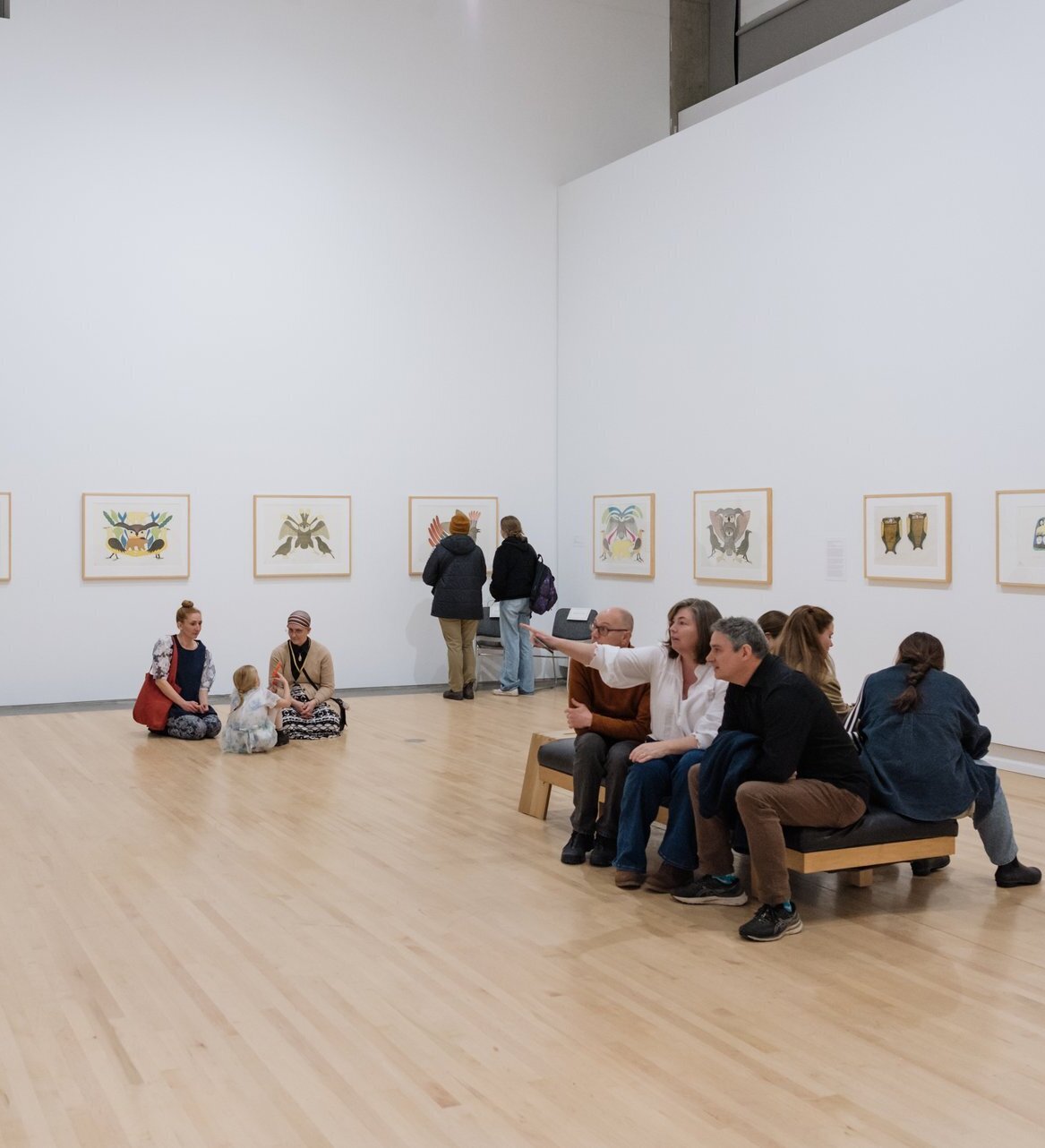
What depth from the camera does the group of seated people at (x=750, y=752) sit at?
20.5 ft

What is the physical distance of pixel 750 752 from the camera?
6375mm

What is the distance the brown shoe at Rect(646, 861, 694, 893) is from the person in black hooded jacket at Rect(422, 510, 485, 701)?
329 inches

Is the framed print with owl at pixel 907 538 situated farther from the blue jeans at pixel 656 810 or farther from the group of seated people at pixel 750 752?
the blue jeans at pixel 656 810

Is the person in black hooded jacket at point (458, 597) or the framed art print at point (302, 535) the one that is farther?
the framed art print at point (302, 535)

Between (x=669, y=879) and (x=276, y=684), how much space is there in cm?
575

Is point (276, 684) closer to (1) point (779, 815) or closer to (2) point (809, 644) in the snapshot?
(2) point (809, 644)

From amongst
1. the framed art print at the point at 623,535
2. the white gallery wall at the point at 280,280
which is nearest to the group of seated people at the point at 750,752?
the framed art print at the point at 623,535

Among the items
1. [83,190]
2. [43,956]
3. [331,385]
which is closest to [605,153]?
[331,385]

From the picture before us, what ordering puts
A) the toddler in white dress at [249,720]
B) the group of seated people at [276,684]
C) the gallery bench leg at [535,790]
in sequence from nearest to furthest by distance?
1. the gallery bench leg at [535,790]
2. the toddler in white dress at [249,720]
3. the group of seated people at [276,684]

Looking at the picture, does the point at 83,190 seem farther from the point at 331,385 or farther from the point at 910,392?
the point at 910,392

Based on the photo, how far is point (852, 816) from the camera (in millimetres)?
6352

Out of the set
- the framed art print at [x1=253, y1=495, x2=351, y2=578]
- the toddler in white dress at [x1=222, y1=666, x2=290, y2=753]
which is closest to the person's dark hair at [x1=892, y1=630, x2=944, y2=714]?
the toddler in white dress at [x1=222, y1=666, x2=290, y2=753]

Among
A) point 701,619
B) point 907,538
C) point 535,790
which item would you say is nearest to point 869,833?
point 701,619

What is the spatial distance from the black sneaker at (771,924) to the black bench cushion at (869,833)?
311mm
